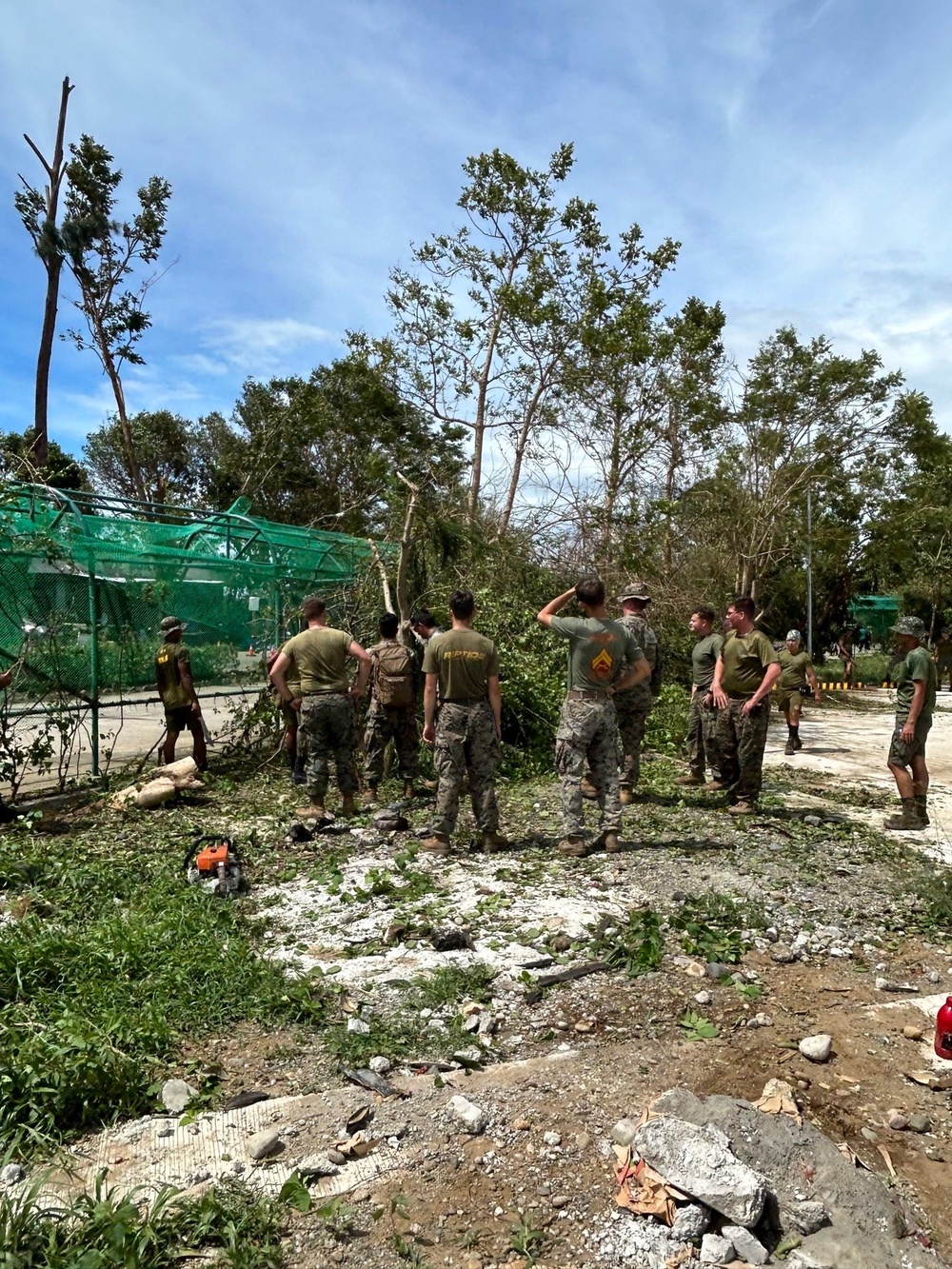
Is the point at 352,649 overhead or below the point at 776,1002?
overhead

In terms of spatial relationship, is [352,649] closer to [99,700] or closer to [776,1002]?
[99,700]

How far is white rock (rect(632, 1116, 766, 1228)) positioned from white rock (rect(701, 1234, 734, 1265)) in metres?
0.07

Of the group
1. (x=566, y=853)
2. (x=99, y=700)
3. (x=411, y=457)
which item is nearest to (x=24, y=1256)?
(x=566, y=853)

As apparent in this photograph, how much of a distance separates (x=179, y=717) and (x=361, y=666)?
2501 millimetres

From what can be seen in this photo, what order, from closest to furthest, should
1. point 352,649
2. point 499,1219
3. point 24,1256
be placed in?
1. point 24,1256
2. point 499,1219
3. point 352,649

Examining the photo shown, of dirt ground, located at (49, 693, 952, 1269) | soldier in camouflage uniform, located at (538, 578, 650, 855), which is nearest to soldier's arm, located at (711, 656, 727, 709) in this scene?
dirt ground, located at (49, 693, 952, 1269)

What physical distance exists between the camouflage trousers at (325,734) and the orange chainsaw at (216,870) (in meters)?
1.31

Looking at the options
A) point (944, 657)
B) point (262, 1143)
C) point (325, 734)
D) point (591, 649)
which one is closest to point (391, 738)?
point (325, 734)

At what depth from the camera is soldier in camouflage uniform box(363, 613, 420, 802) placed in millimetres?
8070

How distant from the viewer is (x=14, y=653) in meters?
7.90

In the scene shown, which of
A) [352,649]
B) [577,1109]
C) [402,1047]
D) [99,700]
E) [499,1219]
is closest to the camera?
[499,1219]

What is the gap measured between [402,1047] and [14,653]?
587 centimetres

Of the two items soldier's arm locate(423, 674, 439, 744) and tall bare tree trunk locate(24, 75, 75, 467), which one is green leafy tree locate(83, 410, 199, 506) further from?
soldier's arm locate(423, 674, 439, 744)

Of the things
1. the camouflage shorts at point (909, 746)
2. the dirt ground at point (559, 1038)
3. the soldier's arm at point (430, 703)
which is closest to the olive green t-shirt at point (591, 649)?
the soldier's arm at point (430, 703)
